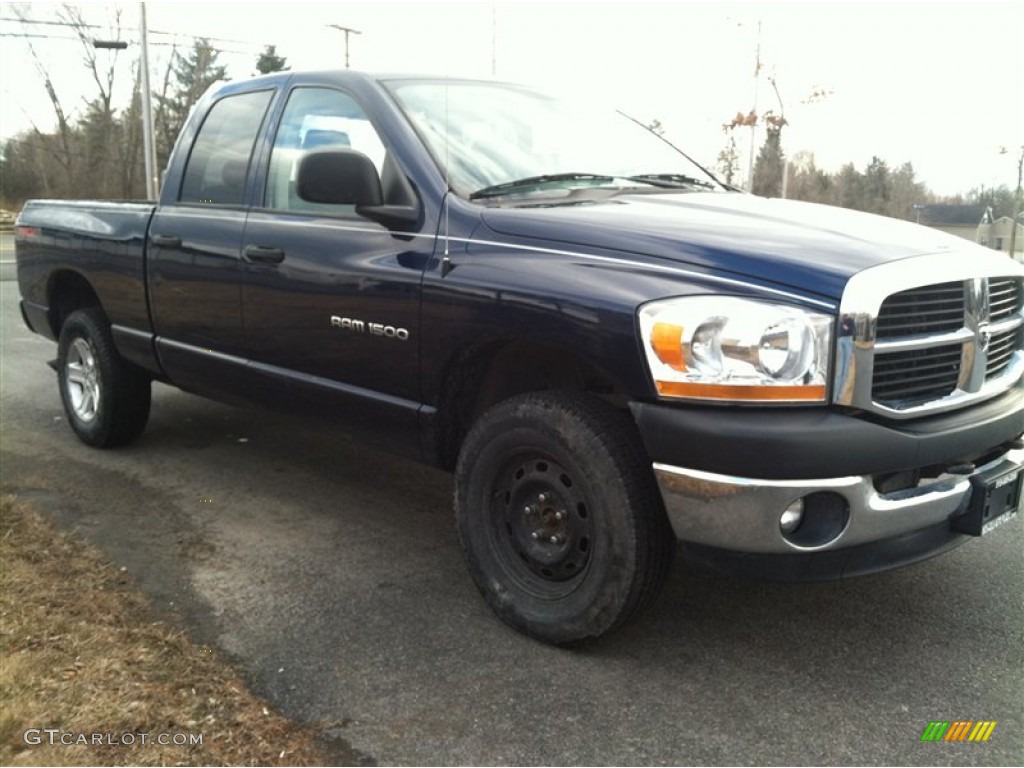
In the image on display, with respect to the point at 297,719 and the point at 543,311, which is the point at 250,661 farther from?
the point at 543,311

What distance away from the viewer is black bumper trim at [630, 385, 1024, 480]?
2539 millimetres

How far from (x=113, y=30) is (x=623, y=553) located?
1538 inches

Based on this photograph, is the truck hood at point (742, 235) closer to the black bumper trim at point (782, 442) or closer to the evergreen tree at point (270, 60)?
the black bumper trim at point (782, 442)

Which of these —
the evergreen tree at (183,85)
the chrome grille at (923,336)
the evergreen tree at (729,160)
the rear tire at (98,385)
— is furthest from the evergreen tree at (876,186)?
the evergreen tree at (183,85)

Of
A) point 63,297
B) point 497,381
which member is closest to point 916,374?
point 497,381

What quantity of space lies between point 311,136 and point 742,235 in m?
2.08

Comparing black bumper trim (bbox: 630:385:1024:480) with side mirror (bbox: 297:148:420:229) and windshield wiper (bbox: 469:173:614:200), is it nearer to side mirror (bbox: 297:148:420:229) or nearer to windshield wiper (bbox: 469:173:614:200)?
windshield wiper (bbox: 469:173:614:200)

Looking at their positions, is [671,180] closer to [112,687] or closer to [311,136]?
[311,136]

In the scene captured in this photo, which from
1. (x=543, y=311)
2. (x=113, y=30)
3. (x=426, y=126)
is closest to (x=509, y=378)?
(x=543, y=311)

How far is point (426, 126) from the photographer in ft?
11.9

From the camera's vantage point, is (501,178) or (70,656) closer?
(70,656)

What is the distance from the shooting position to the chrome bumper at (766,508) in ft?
8.44

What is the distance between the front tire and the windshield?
0.95m

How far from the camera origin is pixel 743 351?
2.57 metres
